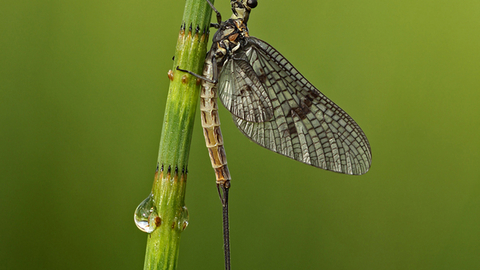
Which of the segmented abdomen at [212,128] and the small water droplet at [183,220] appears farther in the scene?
the segmented abdomen at [212,128]

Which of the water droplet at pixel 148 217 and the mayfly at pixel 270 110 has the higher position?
the mayfly at pixel 270 110

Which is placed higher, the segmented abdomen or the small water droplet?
the segmented abdomen

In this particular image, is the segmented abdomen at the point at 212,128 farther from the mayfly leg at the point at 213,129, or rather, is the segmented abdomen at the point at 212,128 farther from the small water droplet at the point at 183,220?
the small water droplet at the point at 183,220

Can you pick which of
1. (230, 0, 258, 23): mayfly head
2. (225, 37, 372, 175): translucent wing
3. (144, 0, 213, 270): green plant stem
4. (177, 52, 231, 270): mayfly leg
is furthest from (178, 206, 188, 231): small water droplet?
(230, 0, 258, 23): mayfly head

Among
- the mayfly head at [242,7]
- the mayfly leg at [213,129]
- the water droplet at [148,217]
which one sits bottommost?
the water droplet at [148,217]

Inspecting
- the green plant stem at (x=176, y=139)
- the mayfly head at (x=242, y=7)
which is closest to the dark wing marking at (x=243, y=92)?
the mayfly head at (x=242, y=7)

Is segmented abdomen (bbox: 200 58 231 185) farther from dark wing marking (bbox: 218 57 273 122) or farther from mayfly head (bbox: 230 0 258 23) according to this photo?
mayfly head (bbox: 230 0 258 23)

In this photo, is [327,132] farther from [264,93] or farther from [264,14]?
[264,14]
